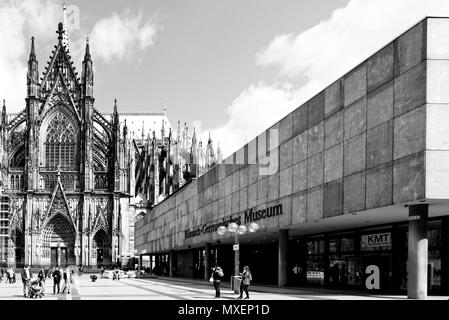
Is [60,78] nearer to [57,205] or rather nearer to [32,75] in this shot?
[32,75]

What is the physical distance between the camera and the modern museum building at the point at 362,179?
2278cm

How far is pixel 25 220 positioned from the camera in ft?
318

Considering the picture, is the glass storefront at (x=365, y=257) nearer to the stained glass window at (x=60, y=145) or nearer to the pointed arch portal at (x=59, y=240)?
the pointed arch portal at (x=59, y=240)

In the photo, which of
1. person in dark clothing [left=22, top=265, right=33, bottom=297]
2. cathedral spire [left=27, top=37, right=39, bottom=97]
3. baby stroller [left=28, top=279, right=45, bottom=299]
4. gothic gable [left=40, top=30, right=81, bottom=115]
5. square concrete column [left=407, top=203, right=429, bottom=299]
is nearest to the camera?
square concrete column [left=407, top=203, right=429, bottom=299]

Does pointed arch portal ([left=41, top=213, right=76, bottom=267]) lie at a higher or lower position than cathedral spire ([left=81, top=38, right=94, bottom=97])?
lower

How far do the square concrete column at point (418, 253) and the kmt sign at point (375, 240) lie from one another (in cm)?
755

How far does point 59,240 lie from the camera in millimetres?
98750

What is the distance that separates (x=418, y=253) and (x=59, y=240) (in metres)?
80.7

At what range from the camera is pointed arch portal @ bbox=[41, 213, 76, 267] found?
97.9 metres

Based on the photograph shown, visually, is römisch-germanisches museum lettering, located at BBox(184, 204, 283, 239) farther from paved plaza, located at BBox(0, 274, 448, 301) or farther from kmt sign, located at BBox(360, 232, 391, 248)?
kmt sign, located at BBox(360, 232, 391, 248)

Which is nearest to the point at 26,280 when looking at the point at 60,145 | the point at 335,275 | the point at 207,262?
the point at 335,275

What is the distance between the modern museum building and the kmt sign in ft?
0.18

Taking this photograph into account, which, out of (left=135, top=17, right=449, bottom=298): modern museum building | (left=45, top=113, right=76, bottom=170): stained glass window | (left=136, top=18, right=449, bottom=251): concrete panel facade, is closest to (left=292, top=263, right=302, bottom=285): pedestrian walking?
(left=135, top=17, right=449, bottom=298): modern museum building

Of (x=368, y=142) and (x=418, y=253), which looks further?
(x=368, y=142)
